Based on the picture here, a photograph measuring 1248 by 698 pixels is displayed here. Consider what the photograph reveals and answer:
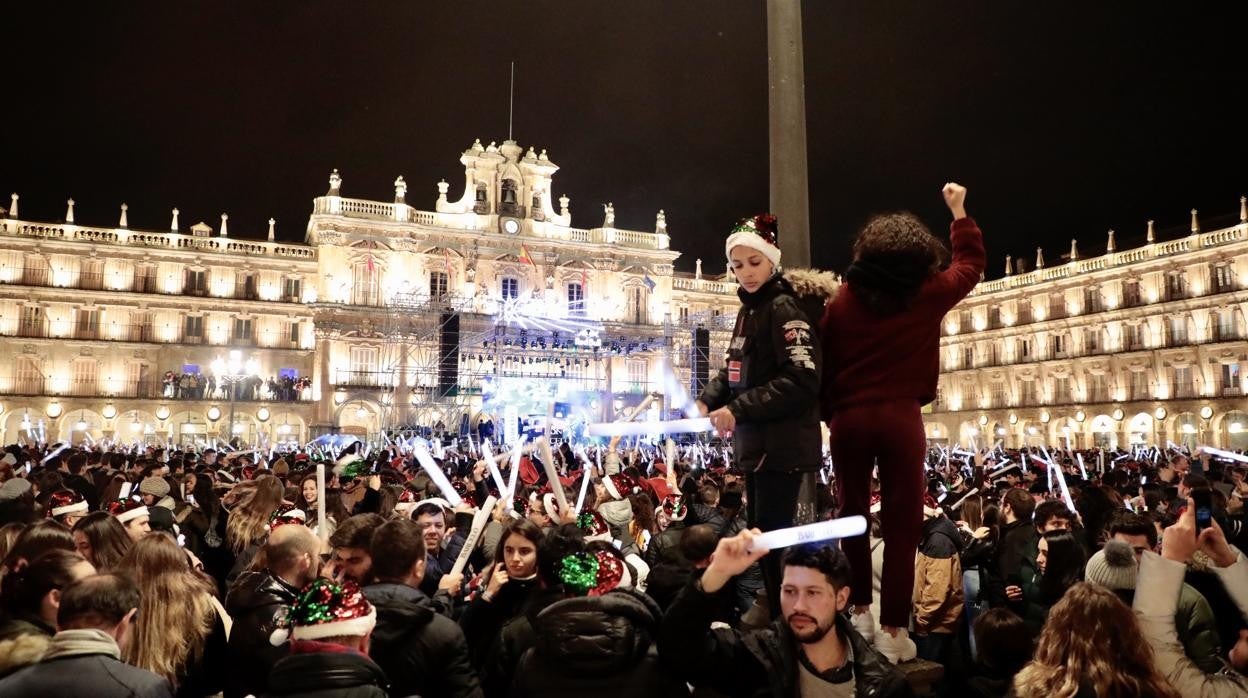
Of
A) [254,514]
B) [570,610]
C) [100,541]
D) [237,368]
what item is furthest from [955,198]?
[237,368]

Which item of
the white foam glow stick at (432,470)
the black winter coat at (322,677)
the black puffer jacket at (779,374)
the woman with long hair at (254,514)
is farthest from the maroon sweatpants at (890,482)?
the woman with long hair at (254,514)

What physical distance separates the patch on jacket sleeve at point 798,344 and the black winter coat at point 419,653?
1.75 metres

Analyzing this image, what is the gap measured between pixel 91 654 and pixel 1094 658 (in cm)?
337

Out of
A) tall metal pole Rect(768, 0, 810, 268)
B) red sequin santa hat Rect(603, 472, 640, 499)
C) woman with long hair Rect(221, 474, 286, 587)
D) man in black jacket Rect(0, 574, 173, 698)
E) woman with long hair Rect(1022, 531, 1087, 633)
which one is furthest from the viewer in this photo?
red sequin santa hat Rect(603, 472, 640, 499)

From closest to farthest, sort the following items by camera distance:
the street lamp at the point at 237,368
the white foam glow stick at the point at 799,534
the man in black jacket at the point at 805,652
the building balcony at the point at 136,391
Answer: the white foam glow stick at the point at 799,534, the man in black jacket at the point at 805,652, the building balcony at the point at 136,391, the street lamp at the point at 237,368

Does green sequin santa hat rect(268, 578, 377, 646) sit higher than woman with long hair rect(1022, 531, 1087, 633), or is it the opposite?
green sequin santa hat rect(268, 578, 377, 646)

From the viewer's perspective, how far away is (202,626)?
4285 millimetres

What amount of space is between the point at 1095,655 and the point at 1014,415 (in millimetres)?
54573

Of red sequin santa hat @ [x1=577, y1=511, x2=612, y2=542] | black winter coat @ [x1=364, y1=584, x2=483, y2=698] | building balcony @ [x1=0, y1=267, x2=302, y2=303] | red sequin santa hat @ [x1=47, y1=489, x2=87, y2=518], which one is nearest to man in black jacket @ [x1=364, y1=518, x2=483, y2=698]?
black winter coat @ [x1=364, y1=584, x2=483, y2=698]

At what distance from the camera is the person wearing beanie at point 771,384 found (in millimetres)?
3617

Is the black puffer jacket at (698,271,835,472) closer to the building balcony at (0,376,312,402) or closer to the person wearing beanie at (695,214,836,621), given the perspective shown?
the person wearing beanie at (695,214,836,621)

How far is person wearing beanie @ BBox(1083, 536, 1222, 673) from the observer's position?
3574mm

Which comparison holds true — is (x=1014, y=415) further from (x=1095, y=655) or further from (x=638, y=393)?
(x=1095, y=655)

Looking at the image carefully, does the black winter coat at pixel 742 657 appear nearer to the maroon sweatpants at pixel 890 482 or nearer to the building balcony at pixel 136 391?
the maroon sweatpants at pixel 890 482
